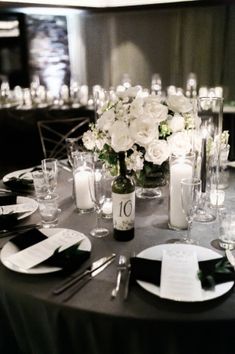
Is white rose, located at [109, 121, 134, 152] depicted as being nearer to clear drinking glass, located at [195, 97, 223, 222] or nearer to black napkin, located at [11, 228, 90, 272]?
black napkin, located at [11, 228, 90, 272]

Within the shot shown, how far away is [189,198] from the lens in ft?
4.41

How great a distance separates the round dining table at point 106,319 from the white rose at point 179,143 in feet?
1.40

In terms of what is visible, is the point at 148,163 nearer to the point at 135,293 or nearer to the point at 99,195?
the point at 99,195

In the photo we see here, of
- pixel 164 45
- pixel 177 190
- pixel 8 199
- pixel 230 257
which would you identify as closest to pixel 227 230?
pixel 230 257

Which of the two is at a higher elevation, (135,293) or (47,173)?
(47,173)

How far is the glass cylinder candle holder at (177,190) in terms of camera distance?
146 cm

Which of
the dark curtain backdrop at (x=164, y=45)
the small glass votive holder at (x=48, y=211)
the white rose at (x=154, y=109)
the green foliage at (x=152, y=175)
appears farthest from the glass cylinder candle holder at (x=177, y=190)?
the dark curtain backdrop at (x=164, y=45)

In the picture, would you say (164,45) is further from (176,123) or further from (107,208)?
(107,208)

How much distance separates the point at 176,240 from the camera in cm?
138

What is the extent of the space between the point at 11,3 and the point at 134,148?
3.40 meters

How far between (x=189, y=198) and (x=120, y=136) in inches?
13.5

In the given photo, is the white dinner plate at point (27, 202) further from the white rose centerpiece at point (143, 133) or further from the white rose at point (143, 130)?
the white rose at point (143, 130)

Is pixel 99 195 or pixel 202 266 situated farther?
pixel 99 195

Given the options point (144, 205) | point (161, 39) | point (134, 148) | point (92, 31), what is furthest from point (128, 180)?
point (92, 31)
